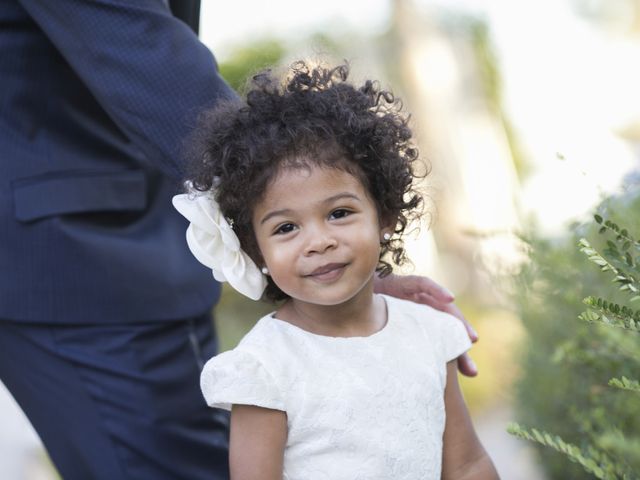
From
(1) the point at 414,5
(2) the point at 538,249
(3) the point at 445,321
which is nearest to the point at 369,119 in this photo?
(3) the point at 445,321

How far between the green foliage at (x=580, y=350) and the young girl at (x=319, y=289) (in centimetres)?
28

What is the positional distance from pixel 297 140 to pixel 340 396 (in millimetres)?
508

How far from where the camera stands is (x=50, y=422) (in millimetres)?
2400

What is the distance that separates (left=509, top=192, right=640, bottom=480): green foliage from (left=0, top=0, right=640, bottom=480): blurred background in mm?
14

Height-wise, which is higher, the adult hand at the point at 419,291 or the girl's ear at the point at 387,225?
the girl's ear at the point at 387,225

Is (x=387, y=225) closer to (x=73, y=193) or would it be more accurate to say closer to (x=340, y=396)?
(x=340, y=396)

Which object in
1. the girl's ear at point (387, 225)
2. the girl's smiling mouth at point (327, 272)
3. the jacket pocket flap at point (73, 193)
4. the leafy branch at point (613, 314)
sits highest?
the jacket pocket flap at point (73, 193)

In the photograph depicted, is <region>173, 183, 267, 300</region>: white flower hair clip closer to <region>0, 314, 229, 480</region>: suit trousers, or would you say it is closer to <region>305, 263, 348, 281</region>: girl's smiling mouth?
<region>305, 263, 348, 281</region>: girl's smiling mouth

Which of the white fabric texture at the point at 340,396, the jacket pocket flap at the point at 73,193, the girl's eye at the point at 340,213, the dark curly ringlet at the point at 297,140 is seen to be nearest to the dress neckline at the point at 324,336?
the white fabric texture at the point at 340,396

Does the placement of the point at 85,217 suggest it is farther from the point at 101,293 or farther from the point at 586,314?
the point at 586,314

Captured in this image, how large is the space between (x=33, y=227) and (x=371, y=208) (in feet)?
2.61

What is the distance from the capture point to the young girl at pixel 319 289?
1968 millimetres

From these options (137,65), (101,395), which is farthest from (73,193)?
(101,395)

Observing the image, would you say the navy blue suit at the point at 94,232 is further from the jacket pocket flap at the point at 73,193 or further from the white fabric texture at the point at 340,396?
the white fabric texture at the point at 340,396
